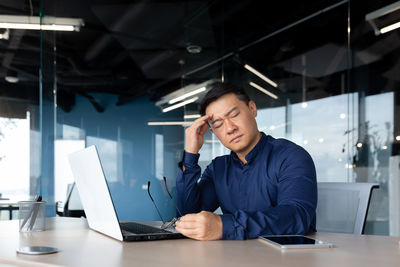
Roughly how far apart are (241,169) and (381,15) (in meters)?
2.68

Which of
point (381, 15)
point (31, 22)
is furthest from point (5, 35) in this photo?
point (381, 15)

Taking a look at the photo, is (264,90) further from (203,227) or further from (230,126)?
(203,227)

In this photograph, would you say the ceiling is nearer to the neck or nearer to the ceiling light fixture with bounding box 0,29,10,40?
the ceiling light fixture with bounding box 0,29,10,40

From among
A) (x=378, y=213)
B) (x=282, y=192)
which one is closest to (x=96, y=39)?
(x=378, y=213)

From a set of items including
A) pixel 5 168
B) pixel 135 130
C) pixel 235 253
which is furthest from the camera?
pixel 135 130

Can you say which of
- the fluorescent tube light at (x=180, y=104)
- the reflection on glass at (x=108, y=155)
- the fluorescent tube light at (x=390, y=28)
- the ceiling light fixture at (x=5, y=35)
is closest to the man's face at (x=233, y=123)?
the fluorescent tube light at (x=390, y=28)

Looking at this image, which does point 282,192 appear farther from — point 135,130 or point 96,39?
point 96,39

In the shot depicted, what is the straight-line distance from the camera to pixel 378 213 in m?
3.71

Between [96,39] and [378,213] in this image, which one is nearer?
[378,213]

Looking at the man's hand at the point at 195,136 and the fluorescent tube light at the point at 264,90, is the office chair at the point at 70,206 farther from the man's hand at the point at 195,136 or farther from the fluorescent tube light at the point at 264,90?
the man's hand at the point at 195,136

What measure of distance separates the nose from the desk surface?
667mm

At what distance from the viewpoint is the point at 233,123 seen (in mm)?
1922

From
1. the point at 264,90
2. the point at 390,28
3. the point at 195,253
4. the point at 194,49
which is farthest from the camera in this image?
the point at 194,49

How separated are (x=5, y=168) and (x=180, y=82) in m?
2.21
